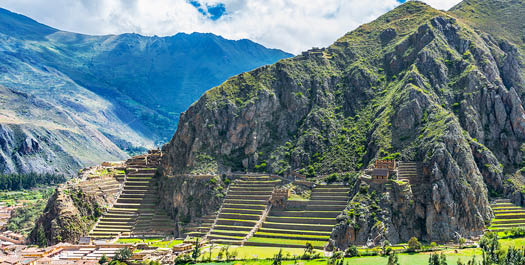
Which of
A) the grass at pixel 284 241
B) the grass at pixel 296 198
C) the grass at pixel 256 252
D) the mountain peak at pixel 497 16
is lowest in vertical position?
the grass at pixel 256 252

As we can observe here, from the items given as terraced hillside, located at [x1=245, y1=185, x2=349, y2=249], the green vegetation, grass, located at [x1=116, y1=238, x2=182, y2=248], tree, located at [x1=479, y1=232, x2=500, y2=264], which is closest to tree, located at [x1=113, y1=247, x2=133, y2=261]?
grass, located at [x1=116, y1=238, x2=182, y2=248]

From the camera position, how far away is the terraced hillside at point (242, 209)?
120m

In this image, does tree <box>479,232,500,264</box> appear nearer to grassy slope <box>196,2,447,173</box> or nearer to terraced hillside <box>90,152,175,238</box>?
grassy slope <box>196,2,447,173</box>

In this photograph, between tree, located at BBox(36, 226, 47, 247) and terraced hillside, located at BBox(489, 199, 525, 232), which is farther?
tree, located at BBox(36, 226, 47, 247)

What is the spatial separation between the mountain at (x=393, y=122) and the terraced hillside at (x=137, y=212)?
→ 890cm

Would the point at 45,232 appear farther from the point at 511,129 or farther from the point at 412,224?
the point at 511,129

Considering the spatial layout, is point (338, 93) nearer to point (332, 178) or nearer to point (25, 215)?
point (332, 178)

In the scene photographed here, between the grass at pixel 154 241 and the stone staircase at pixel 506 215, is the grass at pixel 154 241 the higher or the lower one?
the lower one

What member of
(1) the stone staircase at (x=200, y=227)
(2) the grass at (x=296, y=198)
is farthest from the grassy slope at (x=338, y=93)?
(1) the stone staircase at (x=200, y=227)

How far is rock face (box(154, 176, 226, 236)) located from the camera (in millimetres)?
133250

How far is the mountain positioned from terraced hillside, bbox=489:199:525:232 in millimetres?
2060

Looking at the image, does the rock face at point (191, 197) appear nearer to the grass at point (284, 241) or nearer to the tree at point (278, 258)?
the grass at point (284, 241)

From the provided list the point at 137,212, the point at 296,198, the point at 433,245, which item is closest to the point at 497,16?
the point at 296,198

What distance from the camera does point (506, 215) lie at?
112 meters
